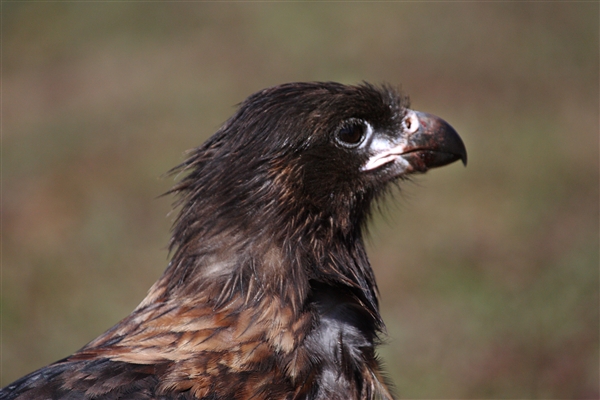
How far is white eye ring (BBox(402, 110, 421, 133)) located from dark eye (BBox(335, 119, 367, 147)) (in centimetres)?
25

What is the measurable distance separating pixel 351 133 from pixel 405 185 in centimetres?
122

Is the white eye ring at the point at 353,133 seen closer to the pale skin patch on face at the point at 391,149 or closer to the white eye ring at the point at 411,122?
the pale skin patch on face at the point at 391,149

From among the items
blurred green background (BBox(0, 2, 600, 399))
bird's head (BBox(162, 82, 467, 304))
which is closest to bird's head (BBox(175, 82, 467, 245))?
bird's head (BBox(162, 82, 467, 304))

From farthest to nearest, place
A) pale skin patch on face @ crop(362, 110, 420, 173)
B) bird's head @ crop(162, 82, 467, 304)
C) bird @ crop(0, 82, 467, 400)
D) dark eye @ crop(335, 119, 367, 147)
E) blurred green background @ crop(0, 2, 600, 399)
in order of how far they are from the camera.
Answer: blurred green background @ crop(0, 2, 600, 399)
pale skin patch on face @ crop(362, 110, 420, 173)
dark eye @ crop(335, 119, 367, 147)
bird's head @ crop(162, 82, 467, 304)
bird @ crop(0, 82, 467, 400)

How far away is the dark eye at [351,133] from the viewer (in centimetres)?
367

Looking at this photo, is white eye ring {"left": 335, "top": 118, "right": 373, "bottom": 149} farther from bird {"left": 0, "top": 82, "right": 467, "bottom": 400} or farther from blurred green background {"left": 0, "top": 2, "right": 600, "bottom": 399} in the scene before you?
blurred green background {"left": 0, "top": 2, "right": 600, "bottom": 399}

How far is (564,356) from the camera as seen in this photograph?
591 centimetres

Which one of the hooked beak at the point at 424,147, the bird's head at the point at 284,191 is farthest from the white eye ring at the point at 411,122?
the bird's head at the point at 284,191

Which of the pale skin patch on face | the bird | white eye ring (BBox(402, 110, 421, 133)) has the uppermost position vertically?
white eye ring (BBox(402, 110, 421, 133))

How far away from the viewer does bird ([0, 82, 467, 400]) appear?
307cm

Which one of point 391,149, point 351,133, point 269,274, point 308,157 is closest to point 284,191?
point 308,157

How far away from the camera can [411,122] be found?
393 centimetres

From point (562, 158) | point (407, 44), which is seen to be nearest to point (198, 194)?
point (562, 158)

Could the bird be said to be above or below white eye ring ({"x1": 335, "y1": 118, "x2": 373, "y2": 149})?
below
